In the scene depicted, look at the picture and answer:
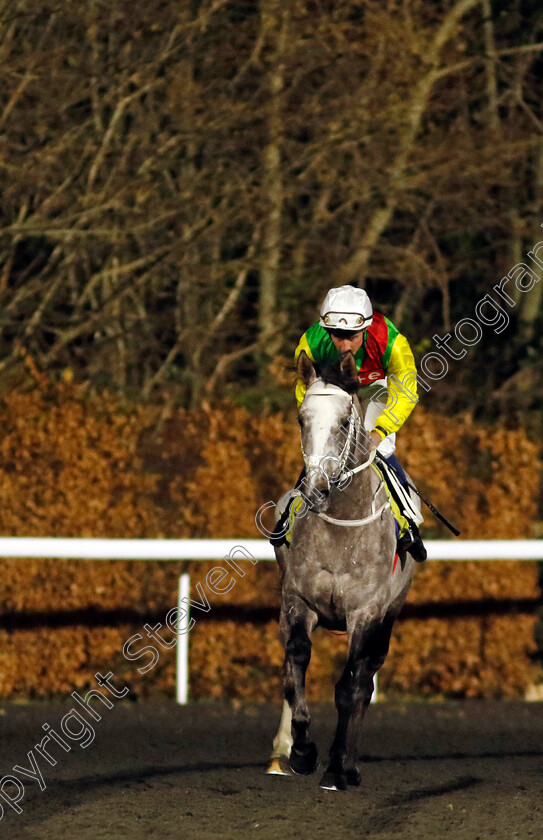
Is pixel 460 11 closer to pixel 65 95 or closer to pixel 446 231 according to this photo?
pixel 446 231

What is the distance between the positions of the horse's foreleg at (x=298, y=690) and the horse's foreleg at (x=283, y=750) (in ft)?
1.77

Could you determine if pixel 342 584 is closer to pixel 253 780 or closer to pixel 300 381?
pixel 300 381

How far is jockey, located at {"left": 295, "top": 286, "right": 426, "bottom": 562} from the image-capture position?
5797mm

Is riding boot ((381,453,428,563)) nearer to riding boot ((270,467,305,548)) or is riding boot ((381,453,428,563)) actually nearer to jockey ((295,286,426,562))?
jockey ((295,286,426,562))

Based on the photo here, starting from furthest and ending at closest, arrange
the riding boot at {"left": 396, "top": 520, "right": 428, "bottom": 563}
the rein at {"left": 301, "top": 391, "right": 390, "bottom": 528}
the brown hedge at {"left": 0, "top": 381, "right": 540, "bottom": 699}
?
the brown hedge at {"left": 0, "top": 381, "right": 540, "bottom": 699}, the riding boot at {"left": 396, "top": 520, "right": 428, "bottom": 563}, the rein at {"left": 301, "top": 391, "right": 390, "bottom": 528}

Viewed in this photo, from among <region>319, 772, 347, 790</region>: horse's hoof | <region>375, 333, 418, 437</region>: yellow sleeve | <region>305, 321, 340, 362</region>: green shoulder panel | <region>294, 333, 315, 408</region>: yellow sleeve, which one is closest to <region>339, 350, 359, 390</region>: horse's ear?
<region>294, 333, 315, 408</region>: yellow sleeve

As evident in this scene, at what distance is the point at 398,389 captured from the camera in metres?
6.01

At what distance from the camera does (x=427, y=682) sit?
Result: 9.66 m

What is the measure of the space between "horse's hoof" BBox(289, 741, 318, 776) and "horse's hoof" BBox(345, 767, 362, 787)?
0.23m

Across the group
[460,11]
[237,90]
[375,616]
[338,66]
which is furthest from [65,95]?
[375,616]

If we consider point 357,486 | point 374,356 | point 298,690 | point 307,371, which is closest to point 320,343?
point 374,356

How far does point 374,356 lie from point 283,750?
6.54 ft

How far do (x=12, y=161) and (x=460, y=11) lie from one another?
509 centimetres

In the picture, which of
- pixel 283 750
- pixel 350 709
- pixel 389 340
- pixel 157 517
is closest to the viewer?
pixel 350 709
